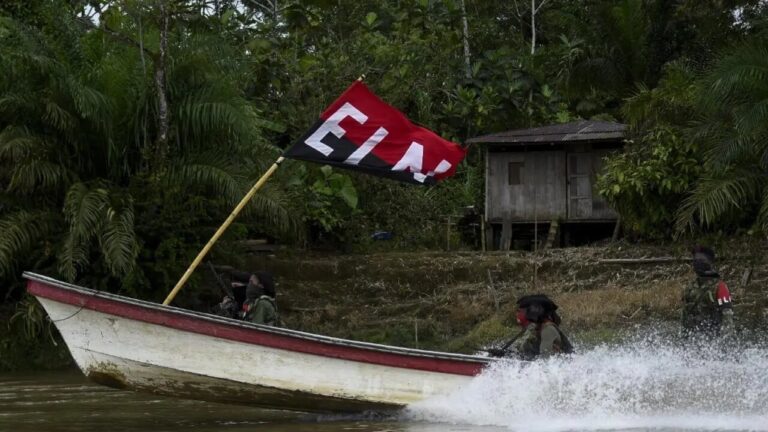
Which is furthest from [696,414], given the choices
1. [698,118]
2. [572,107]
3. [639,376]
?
[572,107]

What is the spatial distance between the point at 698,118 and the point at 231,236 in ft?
26.4

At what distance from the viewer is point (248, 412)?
1348 cm

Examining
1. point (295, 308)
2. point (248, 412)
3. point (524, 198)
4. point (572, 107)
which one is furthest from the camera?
point (572, 107)

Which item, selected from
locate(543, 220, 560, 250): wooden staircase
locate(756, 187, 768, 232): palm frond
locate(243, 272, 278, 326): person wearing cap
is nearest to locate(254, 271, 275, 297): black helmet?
locate(243, 272, 278, 326): person wearing cap

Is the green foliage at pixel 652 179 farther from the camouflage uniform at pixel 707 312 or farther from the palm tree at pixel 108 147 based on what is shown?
the camouflage uniform at pixel 707 312

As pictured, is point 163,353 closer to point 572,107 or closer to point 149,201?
point 149,201

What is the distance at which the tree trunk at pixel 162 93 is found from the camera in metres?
18.7

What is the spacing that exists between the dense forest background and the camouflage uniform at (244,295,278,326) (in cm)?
522

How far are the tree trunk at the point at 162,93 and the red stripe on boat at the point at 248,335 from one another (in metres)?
7.57

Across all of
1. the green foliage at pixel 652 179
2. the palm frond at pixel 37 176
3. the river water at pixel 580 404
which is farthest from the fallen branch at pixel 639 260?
the palm frond at pixel 37 176

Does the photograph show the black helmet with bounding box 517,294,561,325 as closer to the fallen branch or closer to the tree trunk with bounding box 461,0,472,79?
the fallen branch

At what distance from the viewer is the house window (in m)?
26.1

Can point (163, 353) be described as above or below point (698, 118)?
below

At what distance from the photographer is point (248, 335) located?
37.2 ft
